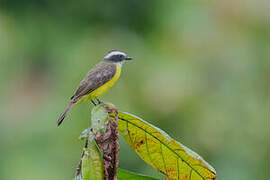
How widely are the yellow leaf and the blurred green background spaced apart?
10.3 feet

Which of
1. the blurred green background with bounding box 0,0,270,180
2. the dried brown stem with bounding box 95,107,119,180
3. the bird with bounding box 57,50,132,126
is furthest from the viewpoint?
the blurred green background with bounding box 0,0,270,180

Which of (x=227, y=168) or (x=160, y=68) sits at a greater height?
(x=160, y=68)

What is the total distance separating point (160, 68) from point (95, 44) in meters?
0.97

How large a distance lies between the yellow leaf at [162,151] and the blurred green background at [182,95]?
3150 mm

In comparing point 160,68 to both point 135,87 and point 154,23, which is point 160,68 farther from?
point 154,23

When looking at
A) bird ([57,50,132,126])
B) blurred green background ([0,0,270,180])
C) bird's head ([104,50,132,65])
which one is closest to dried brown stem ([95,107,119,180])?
bird ([57,50,132,126])

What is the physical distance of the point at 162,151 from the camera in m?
1.23

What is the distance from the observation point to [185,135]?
4.98 m

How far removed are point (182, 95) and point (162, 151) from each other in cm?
366

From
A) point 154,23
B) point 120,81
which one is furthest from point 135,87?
point 154,23

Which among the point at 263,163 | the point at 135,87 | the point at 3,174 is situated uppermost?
the point at 135,87

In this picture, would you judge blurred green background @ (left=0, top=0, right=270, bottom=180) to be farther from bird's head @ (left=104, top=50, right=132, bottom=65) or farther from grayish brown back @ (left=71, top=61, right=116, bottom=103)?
grayish brown back @ (left=71, top=61, right=116, bottom=103)

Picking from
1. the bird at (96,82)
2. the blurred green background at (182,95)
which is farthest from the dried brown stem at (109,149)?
the blurred green background at (182,95)

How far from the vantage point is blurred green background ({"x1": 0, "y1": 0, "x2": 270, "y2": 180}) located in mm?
4785
